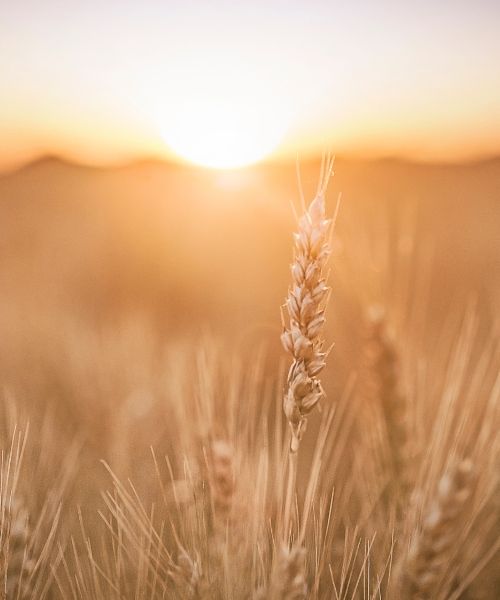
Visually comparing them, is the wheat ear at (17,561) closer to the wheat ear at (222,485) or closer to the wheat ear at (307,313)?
the wheat ear at (222,485)

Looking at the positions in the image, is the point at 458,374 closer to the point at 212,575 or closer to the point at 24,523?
the point at 212,575

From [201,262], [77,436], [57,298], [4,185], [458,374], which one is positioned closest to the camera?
[458,374]

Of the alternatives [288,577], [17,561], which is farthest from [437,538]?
[17,561]

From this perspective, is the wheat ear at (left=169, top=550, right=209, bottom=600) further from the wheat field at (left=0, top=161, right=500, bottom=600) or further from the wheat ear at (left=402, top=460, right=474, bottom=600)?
the wheat ear at (left=402, top=460, right=474, bottom=600)

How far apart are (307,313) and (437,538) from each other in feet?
0.96

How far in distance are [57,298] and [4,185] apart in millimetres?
1854

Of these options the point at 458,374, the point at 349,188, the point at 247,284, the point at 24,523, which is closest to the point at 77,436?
the point at 24,523

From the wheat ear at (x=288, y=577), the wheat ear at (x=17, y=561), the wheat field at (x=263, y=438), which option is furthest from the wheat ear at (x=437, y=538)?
the wheat ear at (x=17, y=561)

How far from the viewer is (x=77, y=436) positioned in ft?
3.74

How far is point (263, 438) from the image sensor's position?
2.42 ft

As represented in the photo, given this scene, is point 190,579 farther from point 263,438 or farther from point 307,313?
point 307,313

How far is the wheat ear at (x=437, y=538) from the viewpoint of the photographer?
57 cm

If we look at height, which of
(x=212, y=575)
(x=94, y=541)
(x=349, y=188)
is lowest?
(x=94, y=541)

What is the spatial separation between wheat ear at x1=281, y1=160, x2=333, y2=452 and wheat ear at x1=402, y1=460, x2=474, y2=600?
0.17 metres
